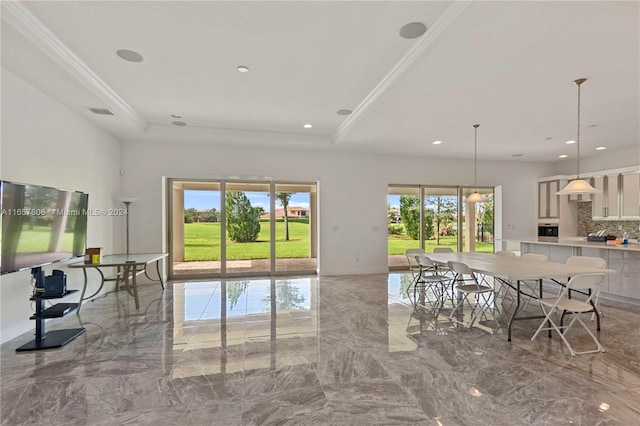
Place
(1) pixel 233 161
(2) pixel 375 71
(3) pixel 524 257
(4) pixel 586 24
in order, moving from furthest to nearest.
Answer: (1) pixel 233 161
(3) pixel 524 257
(2) pixel 375 71
(4) pixel 586 24

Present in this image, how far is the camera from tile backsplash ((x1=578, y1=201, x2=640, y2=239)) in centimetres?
673

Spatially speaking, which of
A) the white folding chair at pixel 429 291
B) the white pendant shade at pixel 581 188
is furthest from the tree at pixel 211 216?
the white pendant shade at pixel 581 188

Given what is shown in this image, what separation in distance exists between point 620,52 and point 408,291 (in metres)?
4.23

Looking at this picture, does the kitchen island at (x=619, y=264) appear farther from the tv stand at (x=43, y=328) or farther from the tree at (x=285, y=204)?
the tv stand at (x=43, y=328)

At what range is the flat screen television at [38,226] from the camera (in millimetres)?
3014

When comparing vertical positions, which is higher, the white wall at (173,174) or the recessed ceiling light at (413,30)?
the recessed ceiling light at (413,30)

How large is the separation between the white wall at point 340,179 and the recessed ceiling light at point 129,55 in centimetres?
327

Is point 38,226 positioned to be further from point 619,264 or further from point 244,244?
point 619,264

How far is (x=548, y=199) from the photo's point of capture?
822cm

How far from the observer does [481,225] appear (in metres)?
8.45

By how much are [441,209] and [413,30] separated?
6.07 m

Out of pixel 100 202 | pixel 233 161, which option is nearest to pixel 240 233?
pixel 233 161

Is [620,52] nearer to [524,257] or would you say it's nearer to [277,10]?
[524,257]

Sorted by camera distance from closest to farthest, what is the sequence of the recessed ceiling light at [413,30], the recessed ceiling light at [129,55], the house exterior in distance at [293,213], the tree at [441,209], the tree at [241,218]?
the recessed ceiling light at [413,30] → the recessed ceiling light at [129,55] → the tree at [241,218] → the house exterior in distance at [293,213] → the tree at [441,209]
